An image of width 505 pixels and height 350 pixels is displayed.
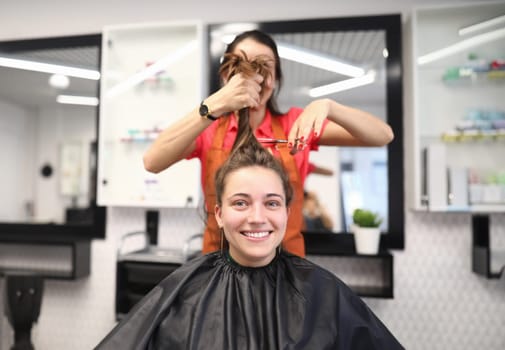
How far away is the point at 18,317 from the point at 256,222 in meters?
1.89

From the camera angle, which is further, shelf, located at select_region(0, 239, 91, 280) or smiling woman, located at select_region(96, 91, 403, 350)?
shelf, located at select_region(0, 239, 91, 280)

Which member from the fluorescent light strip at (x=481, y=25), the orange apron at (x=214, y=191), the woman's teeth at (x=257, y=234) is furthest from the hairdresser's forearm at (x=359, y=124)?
the fluorescent light strip at (x=481, y=25)

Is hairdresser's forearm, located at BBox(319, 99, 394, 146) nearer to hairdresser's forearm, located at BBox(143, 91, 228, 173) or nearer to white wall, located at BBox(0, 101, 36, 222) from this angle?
hairdresser's forearm, located at BBox(143, 91, 228, 173)

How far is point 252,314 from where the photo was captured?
1140 mm

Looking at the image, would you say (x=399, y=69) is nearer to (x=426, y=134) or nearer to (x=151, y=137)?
(x=426, y=134)

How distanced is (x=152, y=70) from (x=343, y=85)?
1.38m

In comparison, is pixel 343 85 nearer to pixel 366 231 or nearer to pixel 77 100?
pixel 366 231

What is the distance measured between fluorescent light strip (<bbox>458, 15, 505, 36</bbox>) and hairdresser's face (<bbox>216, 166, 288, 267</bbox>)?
1.99m

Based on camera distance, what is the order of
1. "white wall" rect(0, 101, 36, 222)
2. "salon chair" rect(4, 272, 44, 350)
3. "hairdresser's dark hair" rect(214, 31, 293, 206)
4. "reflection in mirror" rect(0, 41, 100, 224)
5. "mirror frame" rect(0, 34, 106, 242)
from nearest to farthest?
"hairdresser's dark hair" rect(214, 31, 293, 206)
"salon chair" rect(4, 272, 44, 350)
"mirror frame" rect(0, 34, 106, 242)
"reflection in mirror" rect(0, 41, 100, 224)
"white wall" rect(0, 101, 36, 222)

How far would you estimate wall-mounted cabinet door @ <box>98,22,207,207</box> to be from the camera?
2555 millimetres

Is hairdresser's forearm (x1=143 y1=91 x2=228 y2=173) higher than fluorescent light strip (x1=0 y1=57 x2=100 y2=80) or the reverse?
the reverse

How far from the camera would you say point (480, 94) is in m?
2.34

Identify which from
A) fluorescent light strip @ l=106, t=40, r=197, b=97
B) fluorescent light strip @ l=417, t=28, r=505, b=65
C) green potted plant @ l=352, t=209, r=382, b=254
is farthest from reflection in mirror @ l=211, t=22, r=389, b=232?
fluorescent light strip @ l=106, t=40, r=197, b=97

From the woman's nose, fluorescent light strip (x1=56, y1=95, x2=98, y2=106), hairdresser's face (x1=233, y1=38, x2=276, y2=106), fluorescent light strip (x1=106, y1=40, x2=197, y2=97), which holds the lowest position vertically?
the woman's nose
